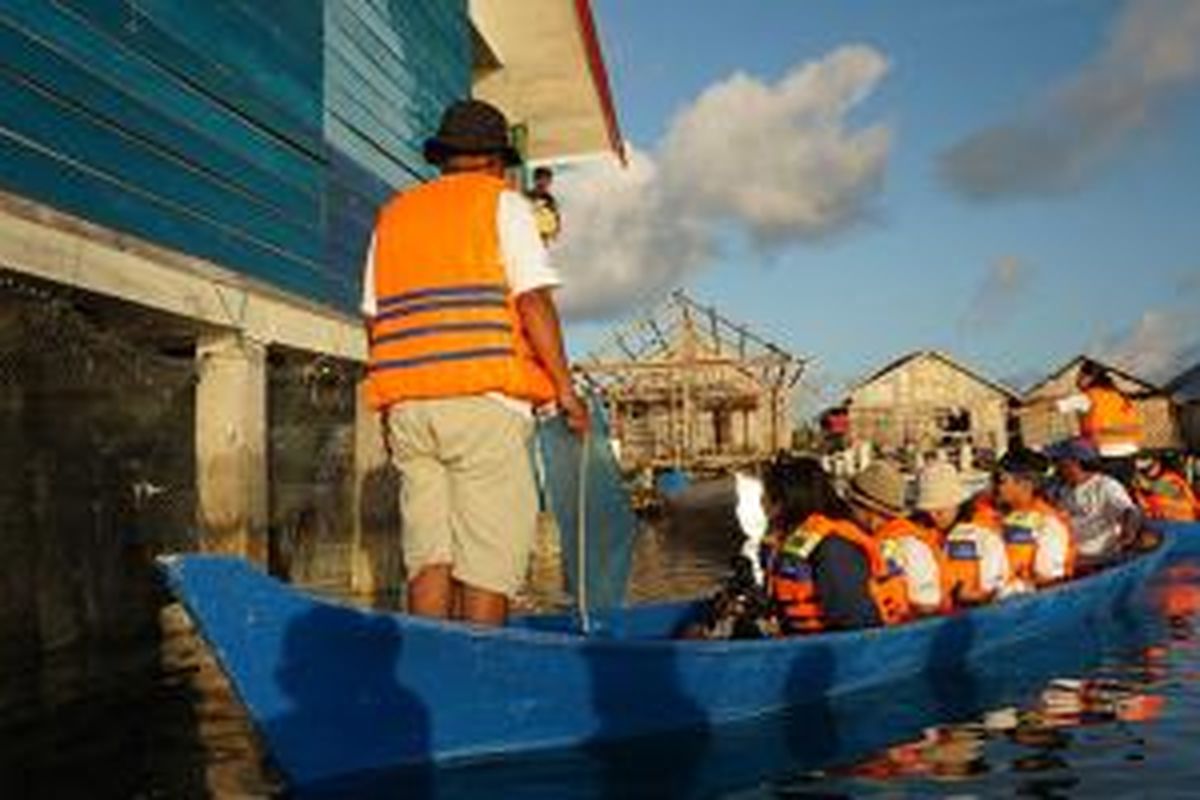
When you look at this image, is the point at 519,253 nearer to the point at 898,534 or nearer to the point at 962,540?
the point at 898,534

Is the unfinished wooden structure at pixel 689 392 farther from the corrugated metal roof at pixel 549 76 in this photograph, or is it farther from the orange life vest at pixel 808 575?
the orange life vest at pixel 808 575

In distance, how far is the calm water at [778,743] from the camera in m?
5.81

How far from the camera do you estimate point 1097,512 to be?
1300 cm

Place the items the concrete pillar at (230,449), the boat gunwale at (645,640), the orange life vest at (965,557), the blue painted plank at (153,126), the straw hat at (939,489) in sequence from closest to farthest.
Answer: the boat gunwale at (645,640)
the blue painted plank at (153,126)
the straw hat at (939,489)
the orange life vest at (965,557)
the concrete pillar at (230,449)

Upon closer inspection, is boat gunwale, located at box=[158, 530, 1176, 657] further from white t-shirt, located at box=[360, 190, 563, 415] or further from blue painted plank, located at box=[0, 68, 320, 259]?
blue painted plank, located at box=[0, 68, 320, 259]

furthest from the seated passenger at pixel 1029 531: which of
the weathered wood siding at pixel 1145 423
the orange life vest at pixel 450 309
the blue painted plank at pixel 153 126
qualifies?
the weathered wood siding at pixel 1145 423

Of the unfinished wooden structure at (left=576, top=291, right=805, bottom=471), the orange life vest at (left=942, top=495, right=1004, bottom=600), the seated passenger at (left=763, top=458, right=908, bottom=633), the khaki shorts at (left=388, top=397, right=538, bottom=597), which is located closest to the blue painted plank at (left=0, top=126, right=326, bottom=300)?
the khaki shorts at (left=388, top=397, right=538, bottom=597)

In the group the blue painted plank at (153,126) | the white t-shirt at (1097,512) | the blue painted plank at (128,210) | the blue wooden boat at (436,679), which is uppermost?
the blue painted plank at (153,126)

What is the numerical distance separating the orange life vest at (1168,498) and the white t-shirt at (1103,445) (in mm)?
2001

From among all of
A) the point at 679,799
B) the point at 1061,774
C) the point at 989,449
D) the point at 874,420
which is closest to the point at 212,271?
the point at 679,799

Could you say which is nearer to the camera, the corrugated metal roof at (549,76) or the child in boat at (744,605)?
the child in boat at (744,605)

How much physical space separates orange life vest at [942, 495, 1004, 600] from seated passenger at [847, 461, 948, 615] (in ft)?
1.15

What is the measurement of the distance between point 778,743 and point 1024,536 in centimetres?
459

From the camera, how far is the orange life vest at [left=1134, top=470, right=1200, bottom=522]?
1667 cm
